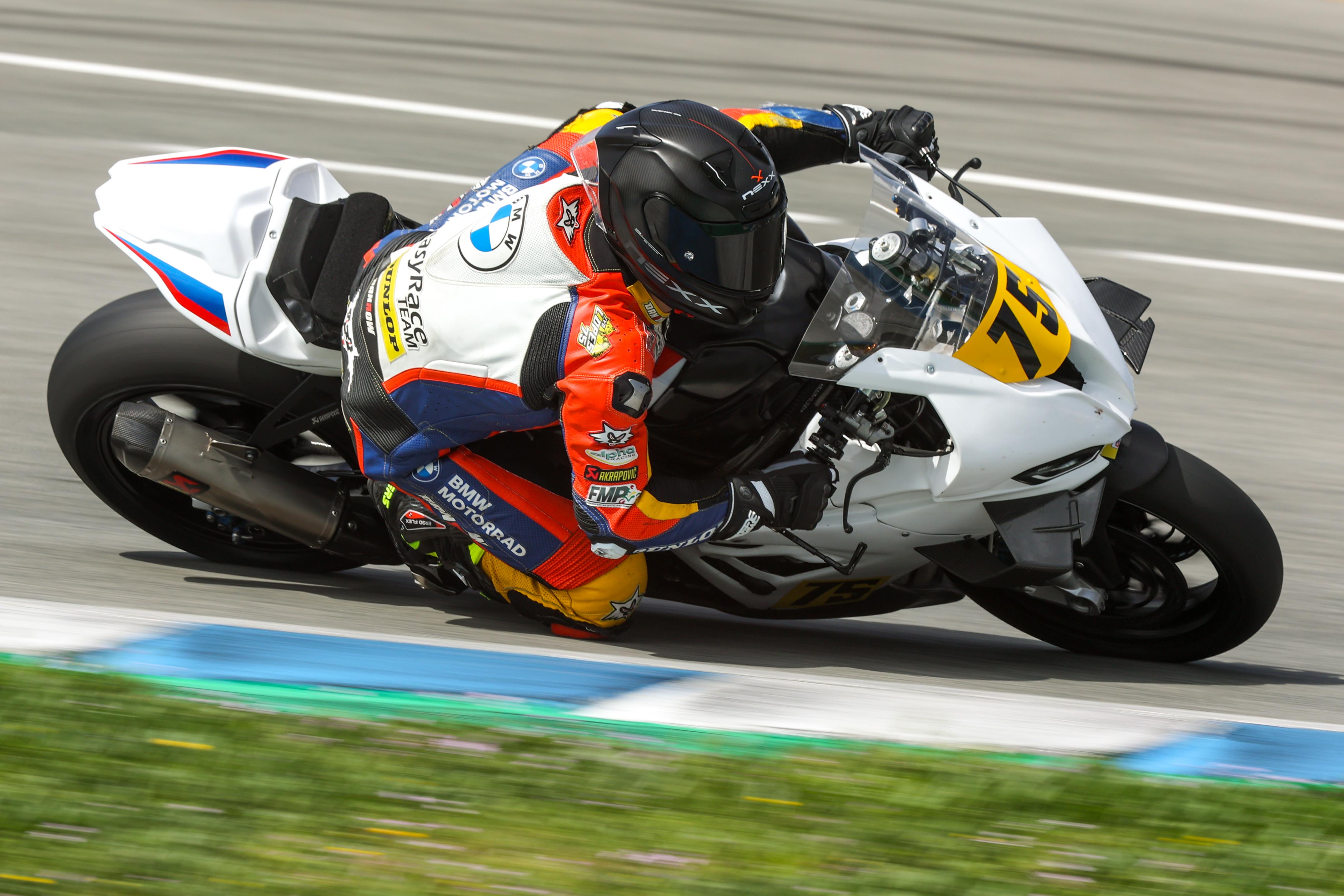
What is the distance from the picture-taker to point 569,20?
8016mm

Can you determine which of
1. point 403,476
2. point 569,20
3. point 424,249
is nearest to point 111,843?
point 403,476

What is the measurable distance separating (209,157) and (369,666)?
172cm

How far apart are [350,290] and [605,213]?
910 mm

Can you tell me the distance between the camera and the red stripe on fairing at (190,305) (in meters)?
3.63

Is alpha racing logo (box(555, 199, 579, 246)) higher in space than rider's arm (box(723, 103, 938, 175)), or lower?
lower

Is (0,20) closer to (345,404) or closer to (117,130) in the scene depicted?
(117,130)

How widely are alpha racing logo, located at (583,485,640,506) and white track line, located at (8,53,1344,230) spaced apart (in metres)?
4.04

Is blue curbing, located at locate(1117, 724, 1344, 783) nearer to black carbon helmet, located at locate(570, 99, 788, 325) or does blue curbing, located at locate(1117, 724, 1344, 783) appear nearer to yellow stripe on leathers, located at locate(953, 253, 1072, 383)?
yellow stripe on leathers, located at locate(953, 253, 1072, 383)

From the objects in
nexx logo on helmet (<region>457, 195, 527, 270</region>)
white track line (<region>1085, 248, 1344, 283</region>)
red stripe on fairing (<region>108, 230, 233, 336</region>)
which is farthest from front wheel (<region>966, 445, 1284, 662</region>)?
white track line (<region>1085, 248, 1344, 283</region>)

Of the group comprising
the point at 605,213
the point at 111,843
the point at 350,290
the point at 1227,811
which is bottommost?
the point at 111,843

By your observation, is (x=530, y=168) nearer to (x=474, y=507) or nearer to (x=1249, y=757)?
(x=474, y=507)

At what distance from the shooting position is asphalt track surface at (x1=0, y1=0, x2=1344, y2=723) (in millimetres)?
3924

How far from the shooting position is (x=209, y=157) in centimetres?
396

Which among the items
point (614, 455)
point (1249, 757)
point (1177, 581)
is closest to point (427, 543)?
point (614, 455)
